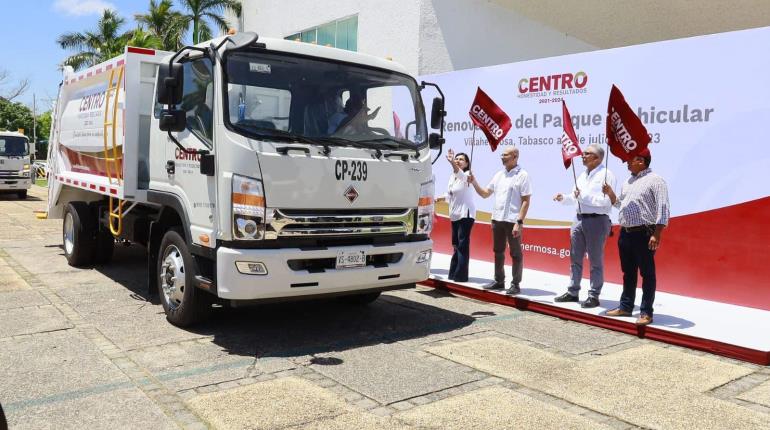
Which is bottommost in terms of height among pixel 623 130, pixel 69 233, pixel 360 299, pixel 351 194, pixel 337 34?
pixel 360 299

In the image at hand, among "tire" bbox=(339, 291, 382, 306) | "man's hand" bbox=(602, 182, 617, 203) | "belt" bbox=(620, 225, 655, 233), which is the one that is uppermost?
"man's hand" bbox=(602, 182, 617, 203)

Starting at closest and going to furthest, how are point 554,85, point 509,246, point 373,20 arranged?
point 509,246
point 554,85
point 373,20

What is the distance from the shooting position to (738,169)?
23.9 feet

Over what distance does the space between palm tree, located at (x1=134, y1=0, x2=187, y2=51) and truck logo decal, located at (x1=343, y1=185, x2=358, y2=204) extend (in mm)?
29651

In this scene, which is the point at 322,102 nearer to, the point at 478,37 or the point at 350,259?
the point at 350,259

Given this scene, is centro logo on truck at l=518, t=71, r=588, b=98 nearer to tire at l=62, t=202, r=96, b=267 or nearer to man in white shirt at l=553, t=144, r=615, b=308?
man in white shirt at l=553, t=144, r=615, b=308

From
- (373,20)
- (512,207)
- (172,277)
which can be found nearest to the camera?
(172,277)

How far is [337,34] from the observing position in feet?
58.7

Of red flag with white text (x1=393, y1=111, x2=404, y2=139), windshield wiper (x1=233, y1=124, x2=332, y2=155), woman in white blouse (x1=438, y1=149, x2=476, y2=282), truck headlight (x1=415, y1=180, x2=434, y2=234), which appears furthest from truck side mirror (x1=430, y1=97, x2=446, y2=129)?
windshield wiper (x1=233, y1=124, x2=332, y2=155)

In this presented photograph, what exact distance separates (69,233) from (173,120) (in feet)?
15.9

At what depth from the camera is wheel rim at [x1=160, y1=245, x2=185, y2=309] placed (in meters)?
6.05

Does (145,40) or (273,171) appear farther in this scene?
Result: (145,40)

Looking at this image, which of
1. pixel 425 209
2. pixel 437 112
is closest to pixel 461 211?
pixel 437 112

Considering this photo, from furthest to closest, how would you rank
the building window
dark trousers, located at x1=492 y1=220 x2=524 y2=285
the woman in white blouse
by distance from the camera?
the building window < the woman in white blouse < dark trousers, located at x1=492 y1=220 x2=524 y2=285
